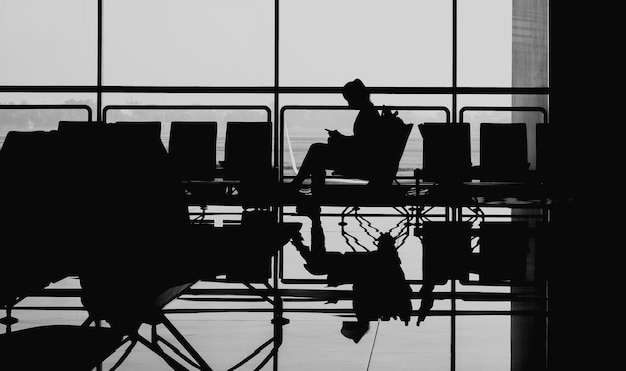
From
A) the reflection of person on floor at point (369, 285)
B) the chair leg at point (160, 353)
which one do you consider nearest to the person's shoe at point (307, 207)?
the reflection of person on floor at point (369, 285)

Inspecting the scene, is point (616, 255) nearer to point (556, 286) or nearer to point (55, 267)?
point (556, 286)

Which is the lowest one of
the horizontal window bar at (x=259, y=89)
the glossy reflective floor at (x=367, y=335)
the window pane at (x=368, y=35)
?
the glossy reflective floor at (x=367, y=335)

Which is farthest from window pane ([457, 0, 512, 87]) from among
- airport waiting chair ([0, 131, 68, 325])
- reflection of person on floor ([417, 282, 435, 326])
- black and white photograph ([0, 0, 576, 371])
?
airport waiting chair ([0, 131, 68, 325])

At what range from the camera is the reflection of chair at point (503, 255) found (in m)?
2.08

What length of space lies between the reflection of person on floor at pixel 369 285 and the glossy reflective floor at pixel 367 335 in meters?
0.03

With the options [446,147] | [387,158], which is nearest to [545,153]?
[446,147]

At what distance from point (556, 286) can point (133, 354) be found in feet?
3.42

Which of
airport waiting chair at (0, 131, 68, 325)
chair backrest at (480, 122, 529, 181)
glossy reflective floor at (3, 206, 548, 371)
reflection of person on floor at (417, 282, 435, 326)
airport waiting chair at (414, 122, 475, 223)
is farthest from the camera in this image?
chair backrest at (480, 122, 529, 181)

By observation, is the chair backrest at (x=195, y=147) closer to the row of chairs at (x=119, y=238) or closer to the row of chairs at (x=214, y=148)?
the row of chairs at (x=214, y=148)

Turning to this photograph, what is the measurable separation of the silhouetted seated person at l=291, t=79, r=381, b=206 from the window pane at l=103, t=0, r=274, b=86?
27132 millimetres

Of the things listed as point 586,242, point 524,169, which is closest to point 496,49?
point 524,169

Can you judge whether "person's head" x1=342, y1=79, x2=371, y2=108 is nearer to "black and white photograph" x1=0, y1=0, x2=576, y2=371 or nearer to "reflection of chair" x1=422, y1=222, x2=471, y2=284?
"black and white photograph" x1=0, y1=0, x2=576, y2=371

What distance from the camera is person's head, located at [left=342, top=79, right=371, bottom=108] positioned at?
19.6 feet

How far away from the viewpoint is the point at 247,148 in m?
6.19
